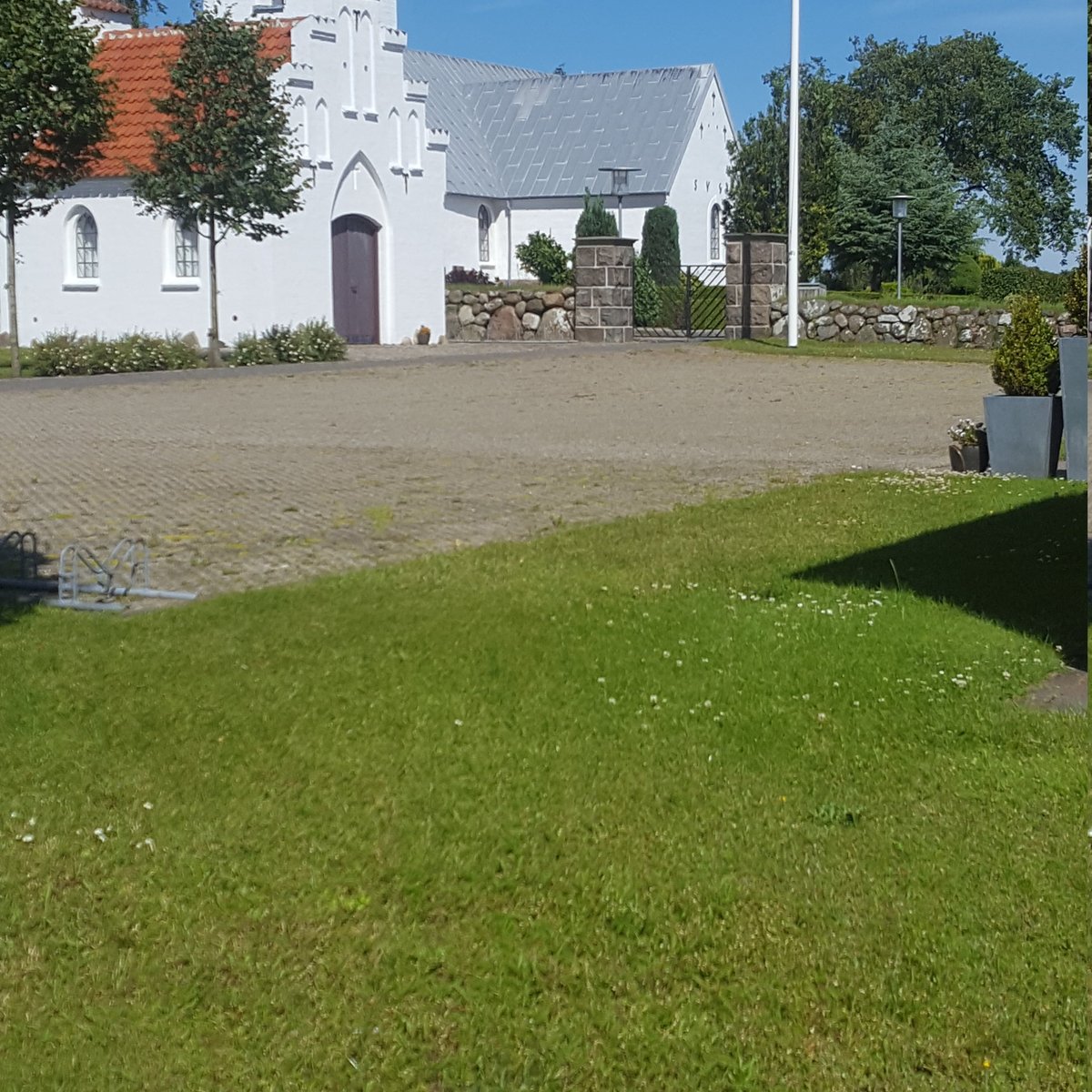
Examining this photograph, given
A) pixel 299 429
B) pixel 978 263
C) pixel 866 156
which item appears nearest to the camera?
pixel 299 429

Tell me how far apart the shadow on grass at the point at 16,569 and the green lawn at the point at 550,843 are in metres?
0.22

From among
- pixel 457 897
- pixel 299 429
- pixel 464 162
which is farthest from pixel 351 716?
pixel 464 162

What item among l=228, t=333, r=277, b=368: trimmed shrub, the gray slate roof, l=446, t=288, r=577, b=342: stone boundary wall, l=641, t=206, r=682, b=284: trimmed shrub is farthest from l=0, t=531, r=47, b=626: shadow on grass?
the gray slate roof

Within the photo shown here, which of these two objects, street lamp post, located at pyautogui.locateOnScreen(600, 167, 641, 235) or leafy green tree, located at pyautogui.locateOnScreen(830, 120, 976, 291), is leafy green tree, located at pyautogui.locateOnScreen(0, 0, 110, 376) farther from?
leafy green tree, located at pyautogui.locateOnScreen(830, 120, 976, 291)

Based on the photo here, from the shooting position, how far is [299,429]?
1644cm

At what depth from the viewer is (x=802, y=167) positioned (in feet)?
148

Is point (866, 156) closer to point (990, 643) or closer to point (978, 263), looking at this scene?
point (978, 263)

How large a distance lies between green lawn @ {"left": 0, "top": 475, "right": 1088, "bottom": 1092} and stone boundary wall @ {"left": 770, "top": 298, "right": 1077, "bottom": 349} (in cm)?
2536

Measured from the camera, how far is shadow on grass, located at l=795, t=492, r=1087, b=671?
655 cm

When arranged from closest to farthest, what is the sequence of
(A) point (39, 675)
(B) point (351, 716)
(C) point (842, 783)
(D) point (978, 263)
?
(C) point (842, 783) < (B) point (351, 716) < (A) point (39, 675) < (D) point (978, 263)

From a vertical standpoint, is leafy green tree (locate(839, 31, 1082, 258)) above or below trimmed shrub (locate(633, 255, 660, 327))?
above

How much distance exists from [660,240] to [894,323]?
1796 cm

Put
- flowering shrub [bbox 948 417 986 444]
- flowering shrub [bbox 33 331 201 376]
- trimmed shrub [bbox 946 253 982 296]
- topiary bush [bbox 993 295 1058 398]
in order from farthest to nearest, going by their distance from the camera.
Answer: trimmed shrub [bbox 946 253 982 296]
flowering shrub [bbox 33 331 201 376]
flowering shrub [bbox 948 417 986 444]
topiary bush [bbox 993 295 1058 398]

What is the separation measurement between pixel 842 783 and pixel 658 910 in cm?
105
